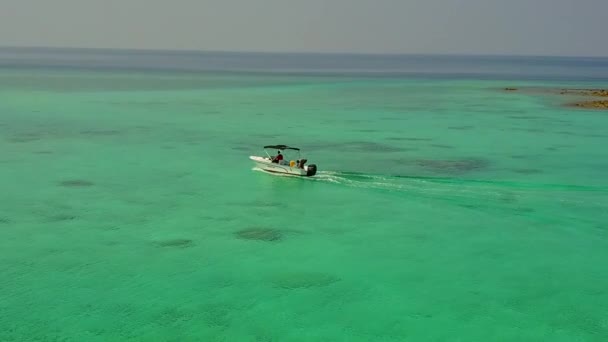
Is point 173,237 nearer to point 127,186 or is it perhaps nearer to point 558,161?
point 127,186

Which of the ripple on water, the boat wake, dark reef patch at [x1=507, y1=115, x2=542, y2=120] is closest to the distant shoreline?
dark reef patch at [x1=507, y1=115, x2=542, y2=120]

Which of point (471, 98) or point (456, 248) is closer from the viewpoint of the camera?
point (456, 248)

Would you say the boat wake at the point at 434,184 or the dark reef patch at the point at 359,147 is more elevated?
the dark reef patch at the point at 359,147

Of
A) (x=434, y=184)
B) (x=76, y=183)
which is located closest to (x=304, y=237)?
(x=434, y=184)

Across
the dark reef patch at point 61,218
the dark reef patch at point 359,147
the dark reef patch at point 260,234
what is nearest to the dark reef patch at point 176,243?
the dark reef patch at point 260,234

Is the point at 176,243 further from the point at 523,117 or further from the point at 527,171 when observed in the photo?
the point at 523,117

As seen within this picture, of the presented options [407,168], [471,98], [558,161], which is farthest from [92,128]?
[471,98]

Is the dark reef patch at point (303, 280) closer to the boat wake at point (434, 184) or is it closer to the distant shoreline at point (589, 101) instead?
the boat wake at point (434, 184)
